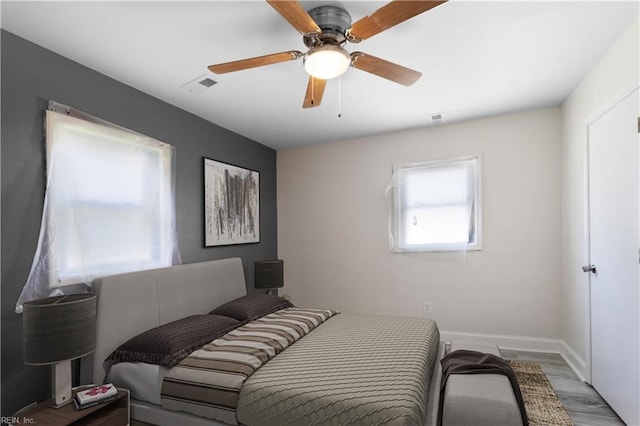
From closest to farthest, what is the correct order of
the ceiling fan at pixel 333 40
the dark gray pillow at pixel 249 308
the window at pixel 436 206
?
the ceiling fan at pixel 333 40
the dark gray pillow at pixel 249 308
the window at pixel 436 206

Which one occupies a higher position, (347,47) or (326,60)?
(347,47)

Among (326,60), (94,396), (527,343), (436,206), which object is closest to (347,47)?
(326,60)

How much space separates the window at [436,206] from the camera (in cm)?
→ 391

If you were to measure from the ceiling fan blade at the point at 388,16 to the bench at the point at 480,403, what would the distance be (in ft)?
6.26

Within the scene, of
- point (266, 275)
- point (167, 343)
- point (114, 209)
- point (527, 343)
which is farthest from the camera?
point (266, 275)

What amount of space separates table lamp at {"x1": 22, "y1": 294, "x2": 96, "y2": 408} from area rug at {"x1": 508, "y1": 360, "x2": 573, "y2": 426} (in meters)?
2.87

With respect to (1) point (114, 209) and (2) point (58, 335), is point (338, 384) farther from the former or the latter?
(1) point (114, 209)

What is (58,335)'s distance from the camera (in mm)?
1757

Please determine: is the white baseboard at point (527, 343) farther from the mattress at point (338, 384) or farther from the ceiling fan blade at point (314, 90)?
the ceiling fan blade at point (314, 90)

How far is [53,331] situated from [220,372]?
2.91 feet

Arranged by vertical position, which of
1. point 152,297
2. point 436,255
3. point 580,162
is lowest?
point 152,297

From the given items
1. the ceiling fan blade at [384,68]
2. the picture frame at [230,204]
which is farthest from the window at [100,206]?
the ceiling fan blade at [384,68]

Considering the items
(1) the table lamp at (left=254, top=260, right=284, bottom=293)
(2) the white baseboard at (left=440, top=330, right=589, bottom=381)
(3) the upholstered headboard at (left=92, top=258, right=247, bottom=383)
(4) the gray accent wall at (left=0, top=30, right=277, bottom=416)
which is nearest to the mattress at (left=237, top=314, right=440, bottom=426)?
(3) the upholstered headboard at (left=92, top=258, right=247, bottom=383)

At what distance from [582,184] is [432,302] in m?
1.98
